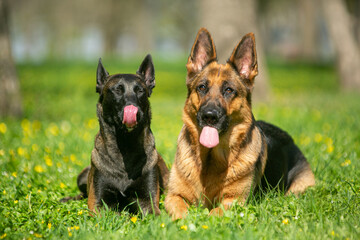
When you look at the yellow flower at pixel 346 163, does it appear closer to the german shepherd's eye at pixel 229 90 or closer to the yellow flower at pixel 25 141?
the german shepherd's eye at pixel 229 90

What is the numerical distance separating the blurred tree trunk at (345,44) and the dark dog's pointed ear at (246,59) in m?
12.2

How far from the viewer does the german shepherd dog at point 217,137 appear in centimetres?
383

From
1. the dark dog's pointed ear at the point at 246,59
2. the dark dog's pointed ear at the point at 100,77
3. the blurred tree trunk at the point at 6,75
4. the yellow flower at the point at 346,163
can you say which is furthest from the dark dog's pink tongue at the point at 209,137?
the blurred tree trunk at the point at 6,75

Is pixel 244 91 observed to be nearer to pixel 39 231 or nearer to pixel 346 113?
pixel 39 231

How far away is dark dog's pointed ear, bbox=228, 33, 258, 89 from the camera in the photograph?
4074 millimetres

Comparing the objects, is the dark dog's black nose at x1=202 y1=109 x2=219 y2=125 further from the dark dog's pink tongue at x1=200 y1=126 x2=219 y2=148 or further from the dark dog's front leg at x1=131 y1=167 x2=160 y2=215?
the dark dog's front leg at x1=131 y1=167 x2=160 y2=215

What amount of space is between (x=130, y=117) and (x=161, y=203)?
1146 mm

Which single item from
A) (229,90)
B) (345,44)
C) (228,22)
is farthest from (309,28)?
(229,90)

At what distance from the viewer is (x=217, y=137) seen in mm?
3773

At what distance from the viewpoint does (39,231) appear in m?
3.29

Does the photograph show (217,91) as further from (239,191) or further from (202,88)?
(239,191)

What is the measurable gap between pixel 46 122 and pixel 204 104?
17.8 feet

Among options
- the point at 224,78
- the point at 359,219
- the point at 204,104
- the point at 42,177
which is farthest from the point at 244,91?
the point at 42,177

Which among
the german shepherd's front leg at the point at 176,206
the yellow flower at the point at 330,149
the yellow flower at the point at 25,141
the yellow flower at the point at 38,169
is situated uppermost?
the german shepherd's front leg at the point at 176,206
